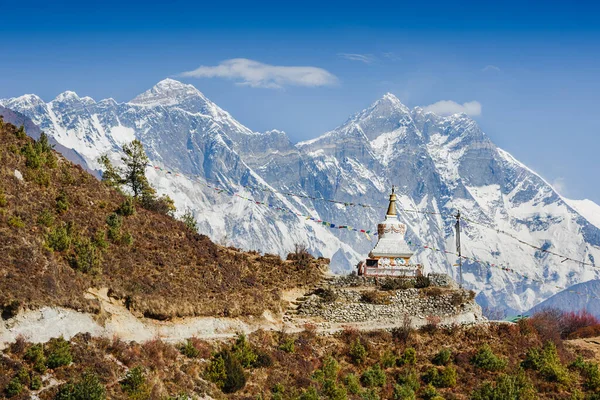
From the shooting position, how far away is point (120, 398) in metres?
37.1

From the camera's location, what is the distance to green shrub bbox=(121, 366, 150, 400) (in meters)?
37.6

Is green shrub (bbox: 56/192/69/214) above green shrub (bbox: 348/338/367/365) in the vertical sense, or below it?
above

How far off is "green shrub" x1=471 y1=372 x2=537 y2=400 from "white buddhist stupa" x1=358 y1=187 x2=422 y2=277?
1745cm

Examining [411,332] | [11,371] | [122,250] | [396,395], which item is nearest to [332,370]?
[396,395]

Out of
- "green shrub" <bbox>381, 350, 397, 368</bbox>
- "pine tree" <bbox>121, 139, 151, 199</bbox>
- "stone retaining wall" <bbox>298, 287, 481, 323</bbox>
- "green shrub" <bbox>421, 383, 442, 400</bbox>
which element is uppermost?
"pine tree" <bbox>121, 139, 151, 199</bbox>

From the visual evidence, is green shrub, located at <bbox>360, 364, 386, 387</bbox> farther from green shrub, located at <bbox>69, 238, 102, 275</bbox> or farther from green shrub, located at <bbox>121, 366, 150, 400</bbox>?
green shrub, located at <bbox>69, 238, 102, 275</bbox>

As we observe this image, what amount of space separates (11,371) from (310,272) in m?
32.7

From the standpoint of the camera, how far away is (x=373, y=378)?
49.3m

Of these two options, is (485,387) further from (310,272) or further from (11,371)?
(11,371)

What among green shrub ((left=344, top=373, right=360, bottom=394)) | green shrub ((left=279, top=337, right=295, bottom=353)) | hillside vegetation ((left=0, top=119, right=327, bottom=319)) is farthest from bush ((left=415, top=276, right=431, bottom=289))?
green shrub ((left=279, top=337, right=295, bottom=353))

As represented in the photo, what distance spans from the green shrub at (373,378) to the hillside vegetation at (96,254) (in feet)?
30.2

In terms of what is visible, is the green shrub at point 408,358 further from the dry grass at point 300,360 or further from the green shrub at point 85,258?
the green shrub at point 85,258

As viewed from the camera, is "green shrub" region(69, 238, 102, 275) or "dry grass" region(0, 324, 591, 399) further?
"green shrub" region(69, 238, 102, 275)

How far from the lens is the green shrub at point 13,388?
34375 millimetres
